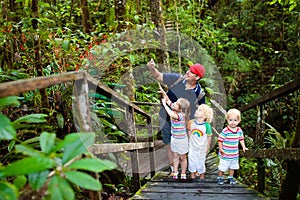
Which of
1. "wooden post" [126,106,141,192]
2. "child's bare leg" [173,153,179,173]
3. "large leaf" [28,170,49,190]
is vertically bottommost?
"child's bare leg" [173,153,179,173]

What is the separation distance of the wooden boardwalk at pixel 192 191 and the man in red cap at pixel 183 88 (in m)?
0.68

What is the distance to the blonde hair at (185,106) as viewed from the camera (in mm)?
3948

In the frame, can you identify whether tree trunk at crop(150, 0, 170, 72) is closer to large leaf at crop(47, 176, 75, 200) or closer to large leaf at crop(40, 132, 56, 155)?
large leaf at crop(40, 132, 56, 155)

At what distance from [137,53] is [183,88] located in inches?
121

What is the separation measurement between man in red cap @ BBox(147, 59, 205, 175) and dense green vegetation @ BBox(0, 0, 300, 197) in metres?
0.58

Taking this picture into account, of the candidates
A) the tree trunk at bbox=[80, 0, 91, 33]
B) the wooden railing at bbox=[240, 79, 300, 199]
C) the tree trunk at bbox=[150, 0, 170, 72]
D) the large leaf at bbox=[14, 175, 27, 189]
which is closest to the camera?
the large leaf at bbox=[14, 175, 27, 189]

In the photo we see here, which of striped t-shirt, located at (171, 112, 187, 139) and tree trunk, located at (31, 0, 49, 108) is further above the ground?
tree trunk, located at (31, 0, 49, 108)

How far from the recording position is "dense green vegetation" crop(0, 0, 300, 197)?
3.62 metres

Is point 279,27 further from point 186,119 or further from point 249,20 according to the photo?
point 186,119

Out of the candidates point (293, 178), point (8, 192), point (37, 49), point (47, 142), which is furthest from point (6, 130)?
point (37, 49)

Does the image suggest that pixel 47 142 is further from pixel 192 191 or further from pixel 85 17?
pixel 85 17

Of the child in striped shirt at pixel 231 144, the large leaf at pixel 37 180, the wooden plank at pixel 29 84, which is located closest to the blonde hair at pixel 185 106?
the child in striped shirt at pixel 231 144

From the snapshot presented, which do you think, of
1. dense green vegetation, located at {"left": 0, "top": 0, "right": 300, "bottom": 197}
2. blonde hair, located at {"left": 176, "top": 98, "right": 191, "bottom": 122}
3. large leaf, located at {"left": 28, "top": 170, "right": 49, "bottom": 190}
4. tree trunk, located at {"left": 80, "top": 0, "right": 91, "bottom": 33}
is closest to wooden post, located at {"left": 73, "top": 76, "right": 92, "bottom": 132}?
dense green vegetation, located at {"left": 0, "top": 0, "right": 300, "bottom": 197}

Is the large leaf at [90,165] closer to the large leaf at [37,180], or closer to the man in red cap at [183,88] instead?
the large leaf at [37,180]
